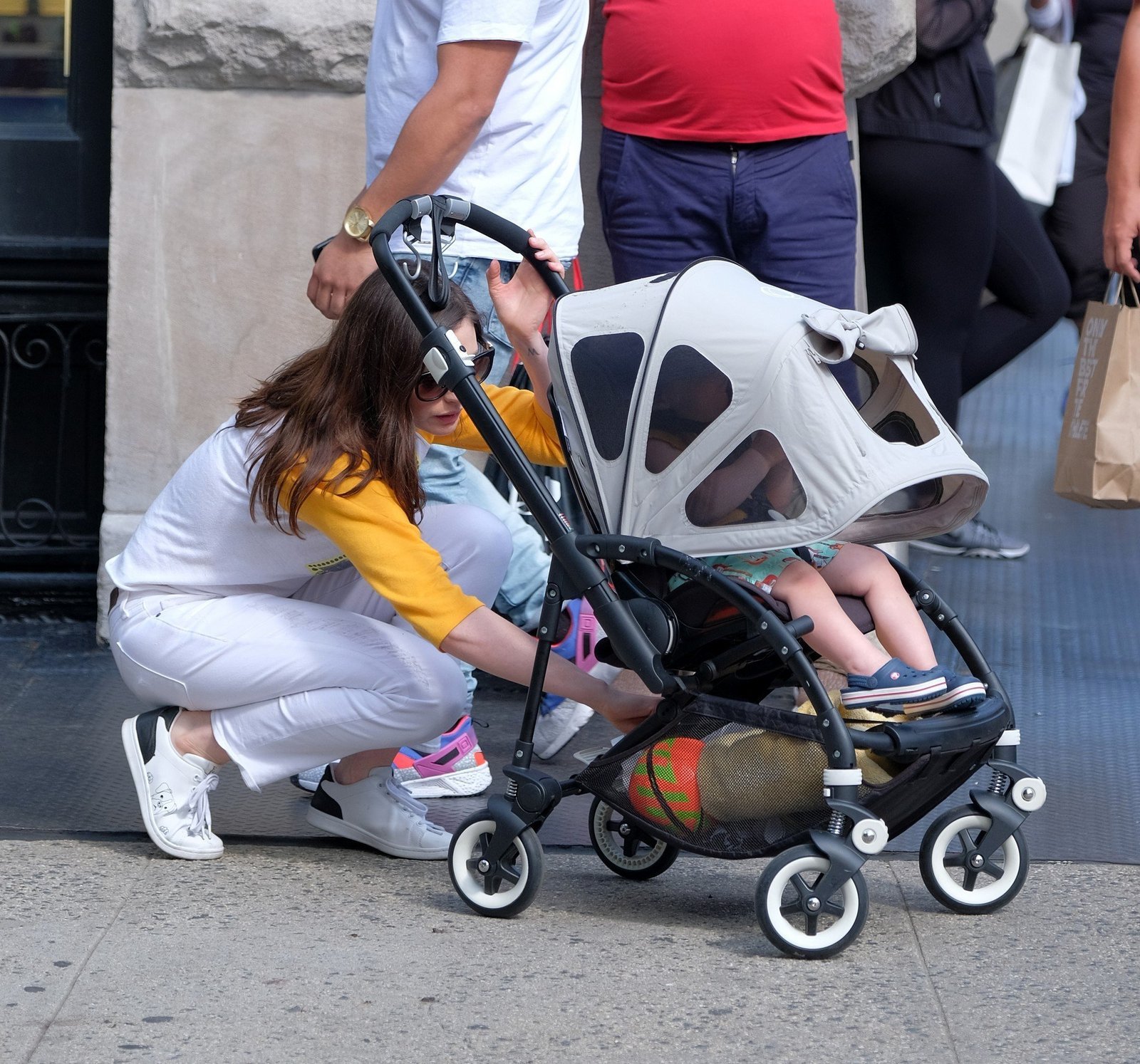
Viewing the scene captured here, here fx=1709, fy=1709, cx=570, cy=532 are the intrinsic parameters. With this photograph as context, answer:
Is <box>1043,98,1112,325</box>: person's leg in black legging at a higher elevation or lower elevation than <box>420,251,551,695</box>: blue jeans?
higher

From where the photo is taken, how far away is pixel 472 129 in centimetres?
328

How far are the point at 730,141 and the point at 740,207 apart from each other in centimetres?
15

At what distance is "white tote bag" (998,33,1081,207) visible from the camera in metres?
5.21

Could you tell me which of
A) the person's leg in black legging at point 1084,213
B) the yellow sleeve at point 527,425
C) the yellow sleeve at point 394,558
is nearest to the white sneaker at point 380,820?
the yellow sleeve at point 394,558

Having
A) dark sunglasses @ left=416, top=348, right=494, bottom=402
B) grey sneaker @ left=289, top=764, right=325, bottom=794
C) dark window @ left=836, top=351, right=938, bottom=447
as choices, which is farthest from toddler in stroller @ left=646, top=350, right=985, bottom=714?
grey sneaker @ left=289, top=764, right=325, bottom=794

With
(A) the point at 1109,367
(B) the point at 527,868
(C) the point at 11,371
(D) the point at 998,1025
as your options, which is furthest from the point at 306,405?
(C) the point at 11,371

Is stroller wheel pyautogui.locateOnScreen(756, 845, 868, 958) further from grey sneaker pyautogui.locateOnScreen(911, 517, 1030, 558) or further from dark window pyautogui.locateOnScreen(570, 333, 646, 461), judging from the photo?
grey sneaker pyautogui.locateOnScreen(911, 517, 1030, 558)

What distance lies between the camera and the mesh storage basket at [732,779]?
9.10 ft

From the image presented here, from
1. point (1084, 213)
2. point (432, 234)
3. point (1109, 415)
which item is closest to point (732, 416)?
point (432, 234)

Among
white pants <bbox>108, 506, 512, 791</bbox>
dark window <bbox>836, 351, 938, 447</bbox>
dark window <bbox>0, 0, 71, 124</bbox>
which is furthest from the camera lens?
dark window <bbox>0, 0, 71, 124</bbox>

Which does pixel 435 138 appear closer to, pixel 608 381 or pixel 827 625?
pixel 608 381

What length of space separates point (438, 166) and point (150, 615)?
102cm

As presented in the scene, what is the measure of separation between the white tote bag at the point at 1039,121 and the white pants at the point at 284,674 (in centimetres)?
291

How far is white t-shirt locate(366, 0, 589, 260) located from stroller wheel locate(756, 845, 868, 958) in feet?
4.62
